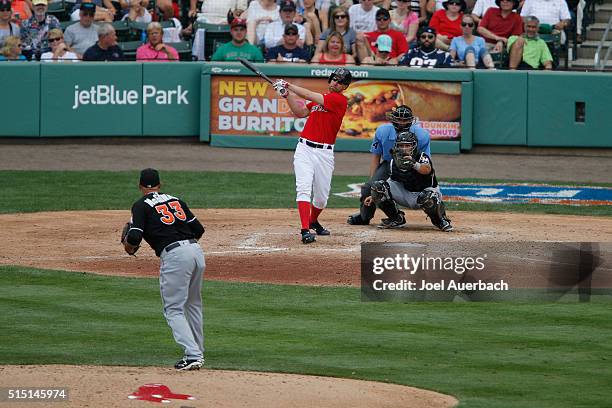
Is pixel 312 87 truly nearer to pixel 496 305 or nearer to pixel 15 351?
pixel 496 305

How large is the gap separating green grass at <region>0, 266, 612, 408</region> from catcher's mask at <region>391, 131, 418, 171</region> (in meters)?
2.81

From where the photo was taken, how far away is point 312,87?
21.7 meters

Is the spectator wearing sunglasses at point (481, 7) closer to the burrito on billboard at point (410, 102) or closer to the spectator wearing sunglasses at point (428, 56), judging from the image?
the spectator wearing sunglasses at point (428, 56)

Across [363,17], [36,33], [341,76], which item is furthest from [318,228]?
[36,33]

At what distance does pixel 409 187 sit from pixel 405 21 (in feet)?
29.2

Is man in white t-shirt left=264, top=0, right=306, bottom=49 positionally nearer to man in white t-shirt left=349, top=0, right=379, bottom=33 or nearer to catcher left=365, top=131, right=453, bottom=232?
man in white t-shirt left=349, top=0, right=379, bottom=33

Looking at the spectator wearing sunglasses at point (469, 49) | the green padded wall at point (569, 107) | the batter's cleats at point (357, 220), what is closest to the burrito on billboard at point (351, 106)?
the spectator wearing sunglasses at point (469, 49)

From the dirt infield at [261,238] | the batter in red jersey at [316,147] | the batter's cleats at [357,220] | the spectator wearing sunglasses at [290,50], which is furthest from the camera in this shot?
the spectator wearing sunglasses at [290,50]

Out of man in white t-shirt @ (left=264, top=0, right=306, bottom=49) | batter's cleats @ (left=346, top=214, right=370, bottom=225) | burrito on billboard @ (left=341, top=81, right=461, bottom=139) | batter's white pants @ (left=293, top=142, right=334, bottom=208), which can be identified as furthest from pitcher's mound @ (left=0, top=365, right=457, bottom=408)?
man in white t-shirt @ (left=264, top=0, right=306, bottom=49)

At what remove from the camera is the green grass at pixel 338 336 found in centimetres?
880

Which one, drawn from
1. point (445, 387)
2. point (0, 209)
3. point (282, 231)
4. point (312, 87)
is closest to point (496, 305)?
point (445, 387)

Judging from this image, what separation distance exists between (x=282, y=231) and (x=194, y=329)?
5.97m

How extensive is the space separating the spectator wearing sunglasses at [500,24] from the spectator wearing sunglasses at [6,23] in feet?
27.8

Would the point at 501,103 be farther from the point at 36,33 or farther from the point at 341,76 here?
the point at 341,76
